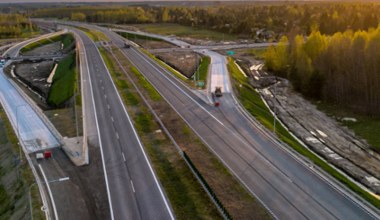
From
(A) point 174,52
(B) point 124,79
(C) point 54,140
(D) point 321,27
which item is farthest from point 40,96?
(D) point 321,27

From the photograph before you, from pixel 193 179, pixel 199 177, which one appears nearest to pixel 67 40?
pixel 193 179

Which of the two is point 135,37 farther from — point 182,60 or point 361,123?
point 361,123

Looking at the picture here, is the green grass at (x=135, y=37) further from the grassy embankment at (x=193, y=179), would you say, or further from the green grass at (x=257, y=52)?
the grassy embankment at (x=193, y=179)

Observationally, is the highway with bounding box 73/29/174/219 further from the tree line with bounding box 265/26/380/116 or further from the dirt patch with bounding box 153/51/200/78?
the tree line with bounding box 265/26/380/116

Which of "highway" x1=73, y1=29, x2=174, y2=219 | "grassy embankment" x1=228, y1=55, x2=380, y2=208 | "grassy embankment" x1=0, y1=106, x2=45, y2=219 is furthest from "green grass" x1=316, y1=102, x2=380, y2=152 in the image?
"grassy embankment" x1=0, y1=106, x2=45, y2=219

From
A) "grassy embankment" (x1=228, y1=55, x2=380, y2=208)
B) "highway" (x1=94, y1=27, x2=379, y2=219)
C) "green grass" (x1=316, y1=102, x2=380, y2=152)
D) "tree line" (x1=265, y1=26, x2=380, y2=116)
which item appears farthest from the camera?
"tree line" (x1=265, y1=26, x2=380, y2=116)

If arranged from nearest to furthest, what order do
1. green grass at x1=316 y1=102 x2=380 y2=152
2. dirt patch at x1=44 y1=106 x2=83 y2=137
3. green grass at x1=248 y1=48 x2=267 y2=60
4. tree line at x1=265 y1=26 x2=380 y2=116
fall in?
dirt patch at x1=44 y1=106 x2=83 y2=137 → green grass at x1=316 y1=102 x2=380 y2=152 → tree line at x1=265 y1=26 x2=380 y2=116 → green grass at x1=248 y1=48 x2=267 y2=60
